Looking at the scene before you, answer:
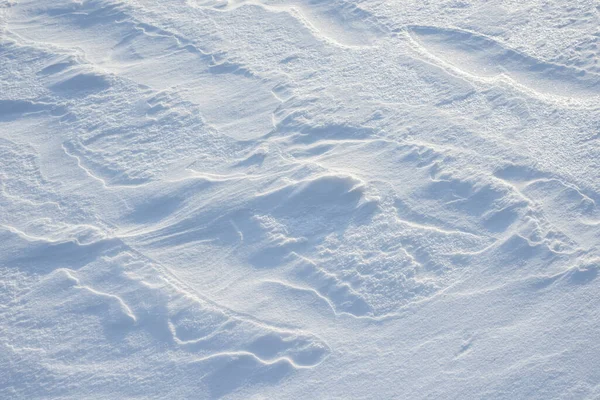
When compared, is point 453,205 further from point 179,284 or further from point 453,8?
point 453,8

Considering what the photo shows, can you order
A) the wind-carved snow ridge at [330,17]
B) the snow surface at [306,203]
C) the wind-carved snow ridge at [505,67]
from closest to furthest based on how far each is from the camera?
the snow surface at [306,203] < the wind-carved snow ridge at [505,67] < the wind-carved snow ridge at [330,17]

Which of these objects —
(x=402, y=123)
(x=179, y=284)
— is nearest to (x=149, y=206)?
(x=179, y=284)

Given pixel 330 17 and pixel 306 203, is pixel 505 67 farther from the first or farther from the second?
pixel 306 203

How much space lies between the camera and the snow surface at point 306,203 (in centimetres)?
167

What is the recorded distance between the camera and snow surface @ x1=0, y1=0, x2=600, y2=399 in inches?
65.9

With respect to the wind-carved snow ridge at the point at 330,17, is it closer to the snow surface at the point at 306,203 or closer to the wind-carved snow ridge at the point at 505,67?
the snow surface at the point at 306,203

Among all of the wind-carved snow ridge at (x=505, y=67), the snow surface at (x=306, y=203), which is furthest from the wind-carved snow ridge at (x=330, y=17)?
the wind-carved snow ridge at (x=505, y=67)

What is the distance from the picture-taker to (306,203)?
2006 millimetres

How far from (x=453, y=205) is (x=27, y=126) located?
1466 millimetres

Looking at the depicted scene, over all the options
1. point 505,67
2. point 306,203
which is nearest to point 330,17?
point 505,67

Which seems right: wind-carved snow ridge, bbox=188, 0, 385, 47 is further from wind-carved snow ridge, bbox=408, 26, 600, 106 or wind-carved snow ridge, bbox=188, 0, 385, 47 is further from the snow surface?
wind-carved snow ridge, bbox=408, 26, 600, 106

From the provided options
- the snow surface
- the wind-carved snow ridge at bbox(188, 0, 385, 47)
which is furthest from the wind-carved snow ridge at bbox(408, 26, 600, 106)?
the wind-carved snow ridge at bbox(188, 0, 385, 47)

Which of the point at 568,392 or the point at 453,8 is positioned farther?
the point at 453,8

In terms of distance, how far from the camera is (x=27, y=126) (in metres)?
2.37
